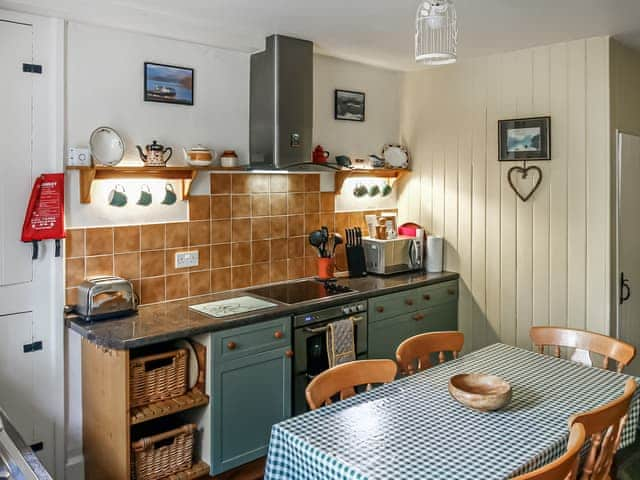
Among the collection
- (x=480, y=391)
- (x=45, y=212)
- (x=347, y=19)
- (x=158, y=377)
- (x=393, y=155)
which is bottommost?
(x=158, y=377)

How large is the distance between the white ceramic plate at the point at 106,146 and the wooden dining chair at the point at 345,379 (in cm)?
Result: 164

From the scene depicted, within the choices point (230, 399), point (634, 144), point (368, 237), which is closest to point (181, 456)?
point (230, 399)

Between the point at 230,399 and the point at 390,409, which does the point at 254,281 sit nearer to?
the point at 230,399

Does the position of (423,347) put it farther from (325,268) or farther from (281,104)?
(281,104)

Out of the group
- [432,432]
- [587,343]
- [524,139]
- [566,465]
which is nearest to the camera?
[566,465]

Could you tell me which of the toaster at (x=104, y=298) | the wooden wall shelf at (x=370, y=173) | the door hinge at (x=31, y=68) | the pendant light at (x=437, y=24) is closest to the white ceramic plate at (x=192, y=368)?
the toaster at (x=104, y=298)

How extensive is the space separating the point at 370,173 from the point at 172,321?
2.13 meters

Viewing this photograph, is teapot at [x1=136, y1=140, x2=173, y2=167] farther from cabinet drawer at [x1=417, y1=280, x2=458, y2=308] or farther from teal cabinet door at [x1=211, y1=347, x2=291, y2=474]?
cabinet drawer at [x1=417, y1=280, x2=458, y2=308]

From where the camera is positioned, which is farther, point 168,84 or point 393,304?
point 393,304

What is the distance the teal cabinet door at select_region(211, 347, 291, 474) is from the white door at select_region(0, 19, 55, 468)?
0.91 m

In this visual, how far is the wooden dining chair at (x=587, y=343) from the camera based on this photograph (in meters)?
2.76

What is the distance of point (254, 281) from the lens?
12.9 feet

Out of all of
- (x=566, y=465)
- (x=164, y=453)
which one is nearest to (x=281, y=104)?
(x=164, y=453)

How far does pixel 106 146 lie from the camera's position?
10.3 feet
